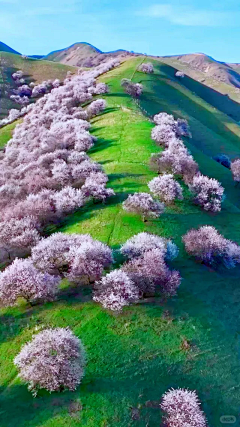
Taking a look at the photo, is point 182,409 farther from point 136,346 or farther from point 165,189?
point 165,189

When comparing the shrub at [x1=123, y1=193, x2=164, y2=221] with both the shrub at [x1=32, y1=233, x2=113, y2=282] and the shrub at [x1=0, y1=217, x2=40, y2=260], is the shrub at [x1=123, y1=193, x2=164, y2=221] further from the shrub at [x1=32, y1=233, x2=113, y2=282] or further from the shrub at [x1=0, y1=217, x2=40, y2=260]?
the shrub at [x1=0, y1=217, x2=40, y2=260]

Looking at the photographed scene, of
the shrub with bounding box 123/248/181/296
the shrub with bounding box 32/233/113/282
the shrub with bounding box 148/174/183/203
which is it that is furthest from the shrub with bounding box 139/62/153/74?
the shrub with bounding box 123/248/181/296

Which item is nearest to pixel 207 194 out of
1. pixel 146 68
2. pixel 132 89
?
pixel 132 89

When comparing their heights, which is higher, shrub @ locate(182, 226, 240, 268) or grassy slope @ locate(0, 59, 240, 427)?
shrub @ locate(182, 226, 240, 268)

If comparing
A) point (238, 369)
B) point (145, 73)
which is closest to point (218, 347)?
point (238, 369)

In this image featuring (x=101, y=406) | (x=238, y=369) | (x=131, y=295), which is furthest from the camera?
(x=131, y=295)

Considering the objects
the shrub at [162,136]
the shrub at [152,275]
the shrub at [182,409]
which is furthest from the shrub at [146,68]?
the shrub at [182,409]

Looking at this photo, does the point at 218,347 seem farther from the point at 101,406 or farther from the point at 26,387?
the point at 26,387
